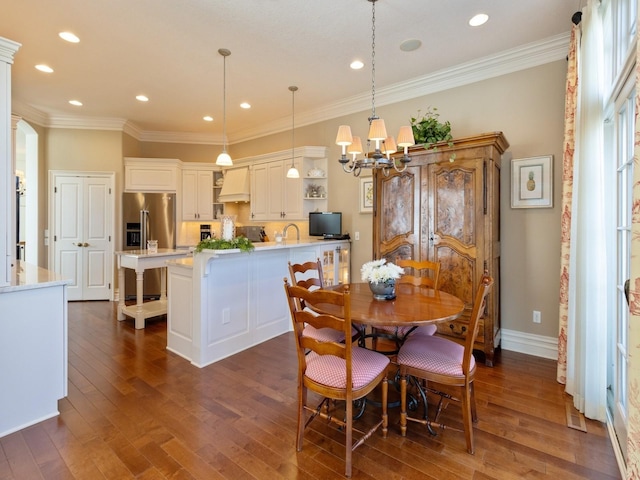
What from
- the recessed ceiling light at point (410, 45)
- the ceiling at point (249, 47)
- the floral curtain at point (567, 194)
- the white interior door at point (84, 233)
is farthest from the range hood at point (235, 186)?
the floral curtain at point (567, 194)

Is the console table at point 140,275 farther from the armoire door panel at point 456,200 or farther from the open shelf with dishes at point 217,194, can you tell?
the armoire door panel at point 456,200

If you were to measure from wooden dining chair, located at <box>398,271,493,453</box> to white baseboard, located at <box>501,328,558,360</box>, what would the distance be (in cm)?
163

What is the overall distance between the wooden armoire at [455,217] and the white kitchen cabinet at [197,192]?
3.90 metres

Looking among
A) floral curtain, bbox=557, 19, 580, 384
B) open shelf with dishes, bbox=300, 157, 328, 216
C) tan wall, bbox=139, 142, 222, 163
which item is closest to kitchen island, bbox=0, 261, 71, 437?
open shelf with dishes, bbox=300, 157, 328, 216

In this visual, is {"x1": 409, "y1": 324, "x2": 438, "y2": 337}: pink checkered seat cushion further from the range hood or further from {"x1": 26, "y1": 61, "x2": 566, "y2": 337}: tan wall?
the range hood

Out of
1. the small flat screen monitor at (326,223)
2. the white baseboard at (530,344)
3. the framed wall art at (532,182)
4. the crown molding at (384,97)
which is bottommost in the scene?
the white baseboard at (530,344)

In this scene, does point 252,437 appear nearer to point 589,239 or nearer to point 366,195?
point 589,239

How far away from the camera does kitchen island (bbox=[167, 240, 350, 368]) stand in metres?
3.03

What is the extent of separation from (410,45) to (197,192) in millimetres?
4538

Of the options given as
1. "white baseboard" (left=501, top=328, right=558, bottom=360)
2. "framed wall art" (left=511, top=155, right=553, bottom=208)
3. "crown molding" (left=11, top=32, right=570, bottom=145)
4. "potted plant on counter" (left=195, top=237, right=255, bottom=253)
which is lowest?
"white baseboard" (left=501, top=328, right=558, bottom=360)

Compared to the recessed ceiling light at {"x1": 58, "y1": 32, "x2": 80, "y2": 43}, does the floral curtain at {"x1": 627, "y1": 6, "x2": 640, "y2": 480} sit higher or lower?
lower

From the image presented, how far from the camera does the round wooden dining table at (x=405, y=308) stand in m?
1.81

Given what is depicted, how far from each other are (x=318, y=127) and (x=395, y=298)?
11.8ft

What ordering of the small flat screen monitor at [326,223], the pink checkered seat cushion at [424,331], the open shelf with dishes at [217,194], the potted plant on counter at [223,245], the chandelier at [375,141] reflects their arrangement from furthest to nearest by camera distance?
1. the open shelf with dishes at [217,194]
2. the small flat screen monitor at [326,223]
3. the potted plant on counter at [223,245]
4. the pink checkered seat cushion at [424,331]
5. the chandelier at [375,141]
